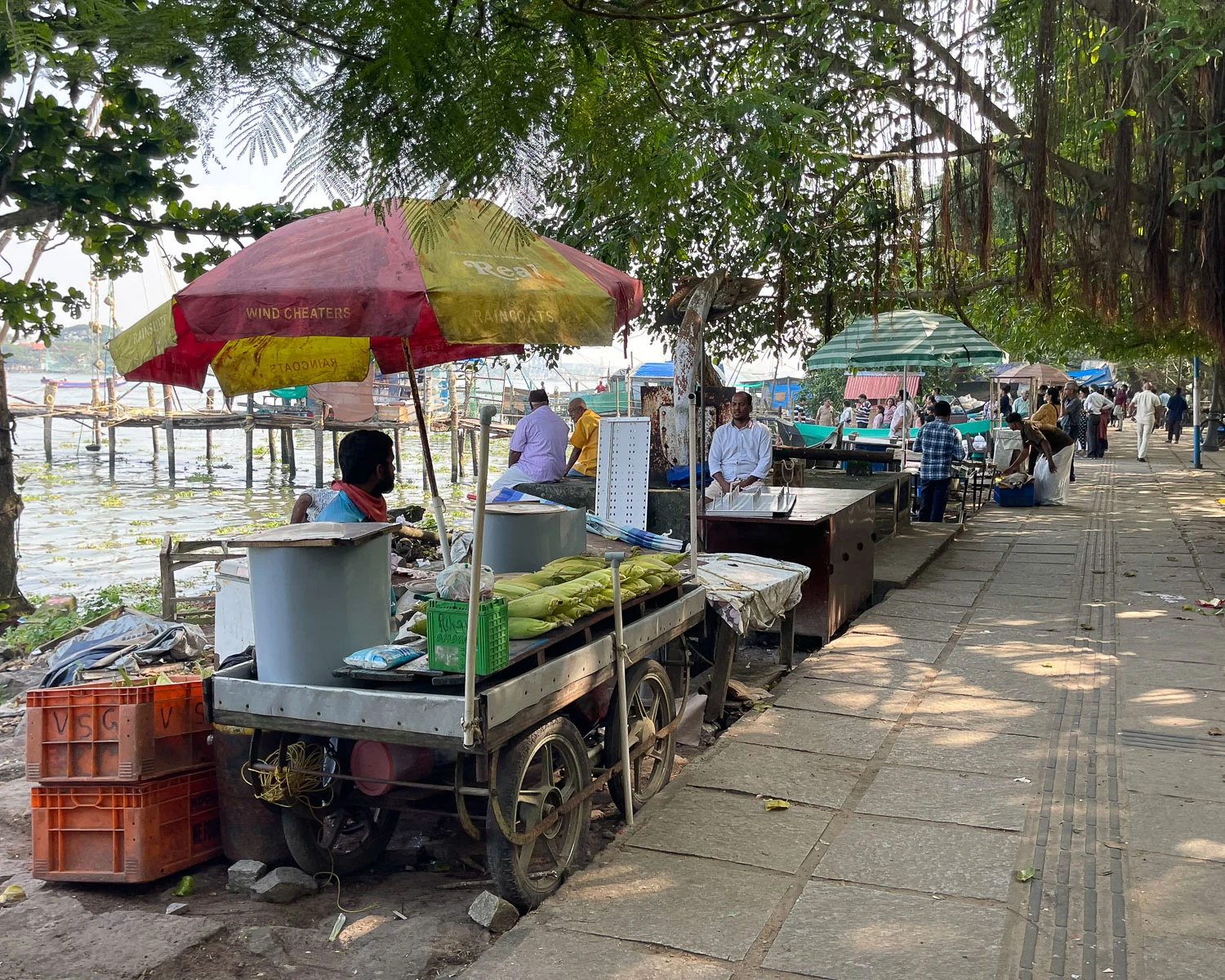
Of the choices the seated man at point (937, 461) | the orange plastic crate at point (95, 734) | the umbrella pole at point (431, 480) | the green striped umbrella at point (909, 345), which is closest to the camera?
the orange plastic crate at point (95, 734)

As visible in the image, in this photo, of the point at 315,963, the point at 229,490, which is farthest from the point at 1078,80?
the point at 229,490

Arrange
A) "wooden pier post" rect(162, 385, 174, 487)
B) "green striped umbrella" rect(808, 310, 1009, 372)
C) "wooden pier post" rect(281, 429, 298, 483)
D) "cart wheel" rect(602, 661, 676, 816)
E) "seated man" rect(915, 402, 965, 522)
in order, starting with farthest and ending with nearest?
"wooden pier post" rect(281, 429, 298, 483) < "wooden pier post" rect(162, 385, 174, 487) < "seated man" rect(915, 402, 965, 522) < "green striped umbrella" rect(808, 310, 1009, 372) < "cart wheel" rect(602, 661, 676, 816)

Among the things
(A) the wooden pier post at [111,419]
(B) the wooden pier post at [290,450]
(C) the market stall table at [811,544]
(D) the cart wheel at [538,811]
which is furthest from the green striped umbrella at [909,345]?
(A) the wooden pier post at [111,419]

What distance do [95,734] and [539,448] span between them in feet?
21.2

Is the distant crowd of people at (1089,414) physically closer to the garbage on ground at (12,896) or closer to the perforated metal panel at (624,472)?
the perforated metal panel at (624,472)

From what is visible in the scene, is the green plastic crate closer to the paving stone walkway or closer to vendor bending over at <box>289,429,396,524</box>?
the paving stone walkway

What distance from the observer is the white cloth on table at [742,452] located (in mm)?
9367

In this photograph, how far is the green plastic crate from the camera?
3197mm

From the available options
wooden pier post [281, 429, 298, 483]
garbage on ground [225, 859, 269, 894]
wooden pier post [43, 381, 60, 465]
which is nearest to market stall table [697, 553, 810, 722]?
garbage on ground [225, 859, 269, 894]

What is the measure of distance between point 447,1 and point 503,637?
1.84m

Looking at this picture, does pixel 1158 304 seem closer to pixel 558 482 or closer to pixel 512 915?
pixel 558 482

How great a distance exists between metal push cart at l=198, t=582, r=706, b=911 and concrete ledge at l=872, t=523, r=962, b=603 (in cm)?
530

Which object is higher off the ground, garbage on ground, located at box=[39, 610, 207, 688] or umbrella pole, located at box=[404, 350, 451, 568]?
umbrella pole, located at box=[404, 350, 451, 568]

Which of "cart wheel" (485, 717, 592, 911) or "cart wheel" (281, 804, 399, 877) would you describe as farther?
"cart wheel" (281, 804, 399, 877)
